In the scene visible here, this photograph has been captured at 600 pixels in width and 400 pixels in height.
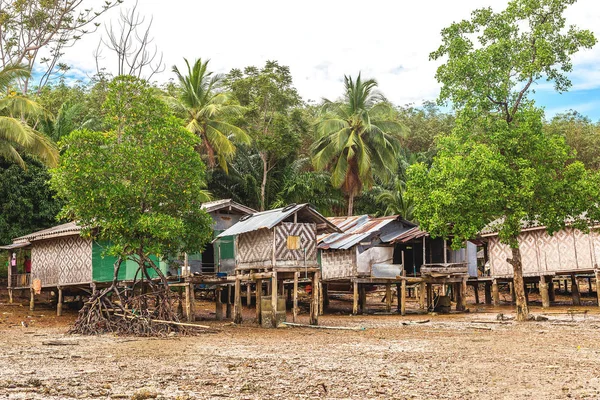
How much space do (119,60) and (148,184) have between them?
20.8 meters

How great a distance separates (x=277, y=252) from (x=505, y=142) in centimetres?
835

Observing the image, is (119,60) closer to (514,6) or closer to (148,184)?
(148,184)

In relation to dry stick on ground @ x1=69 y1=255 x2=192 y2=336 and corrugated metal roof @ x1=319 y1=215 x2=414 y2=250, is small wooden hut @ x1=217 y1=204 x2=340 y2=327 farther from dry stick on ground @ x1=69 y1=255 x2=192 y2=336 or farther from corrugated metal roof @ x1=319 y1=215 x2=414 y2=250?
corrugated metal roof @ x1=319 y1=215 x2=414 y2=250

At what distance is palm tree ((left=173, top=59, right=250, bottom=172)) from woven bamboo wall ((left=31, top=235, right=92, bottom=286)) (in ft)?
29.8

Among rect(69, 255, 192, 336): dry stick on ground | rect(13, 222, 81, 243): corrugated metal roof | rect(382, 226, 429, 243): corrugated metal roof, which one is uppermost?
rect(13, 222, 81, 243): corrugated metal roof

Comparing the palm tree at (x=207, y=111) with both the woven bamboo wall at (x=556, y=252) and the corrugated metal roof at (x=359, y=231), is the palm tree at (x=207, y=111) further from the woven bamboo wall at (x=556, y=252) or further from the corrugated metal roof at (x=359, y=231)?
the woven bamboo wall at (x=556, y=252)

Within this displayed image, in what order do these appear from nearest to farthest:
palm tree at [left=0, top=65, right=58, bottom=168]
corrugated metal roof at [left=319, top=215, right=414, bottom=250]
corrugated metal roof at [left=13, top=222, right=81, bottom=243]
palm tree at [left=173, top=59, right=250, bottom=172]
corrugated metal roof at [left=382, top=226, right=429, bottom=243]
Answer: palm tree at [left=0, top=65, right=58, bottom=168] < corrugated metal roof at [left=13, top=222, right=81, bottom=243] < corrugated metal roof at [left=319, top=215, right=414, bottom=250] < corrugated metal roof at [left=382, top=226, right=429, bottom=243] < palm tree at [left=173, top=59, right=250, bottom=172]

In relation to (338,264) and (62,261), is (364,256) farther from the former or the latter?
(62,261)

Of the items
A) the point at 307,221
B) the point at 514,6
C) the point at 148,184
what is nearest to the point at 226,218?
the point at 307,221

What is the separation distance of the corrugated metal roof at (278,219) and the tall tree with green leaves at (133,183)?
3018 mm

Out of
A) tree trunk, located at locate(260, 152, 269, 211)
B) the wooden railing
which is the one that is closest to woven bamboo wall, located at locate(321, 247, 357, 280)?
tree trunk, located at locate(260, 152, 269, 211)

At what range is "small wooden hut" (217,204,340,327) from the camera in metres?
23.3

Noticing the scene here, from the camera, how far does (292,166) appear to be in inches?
1639

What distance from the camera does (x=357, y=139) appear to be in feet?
131
